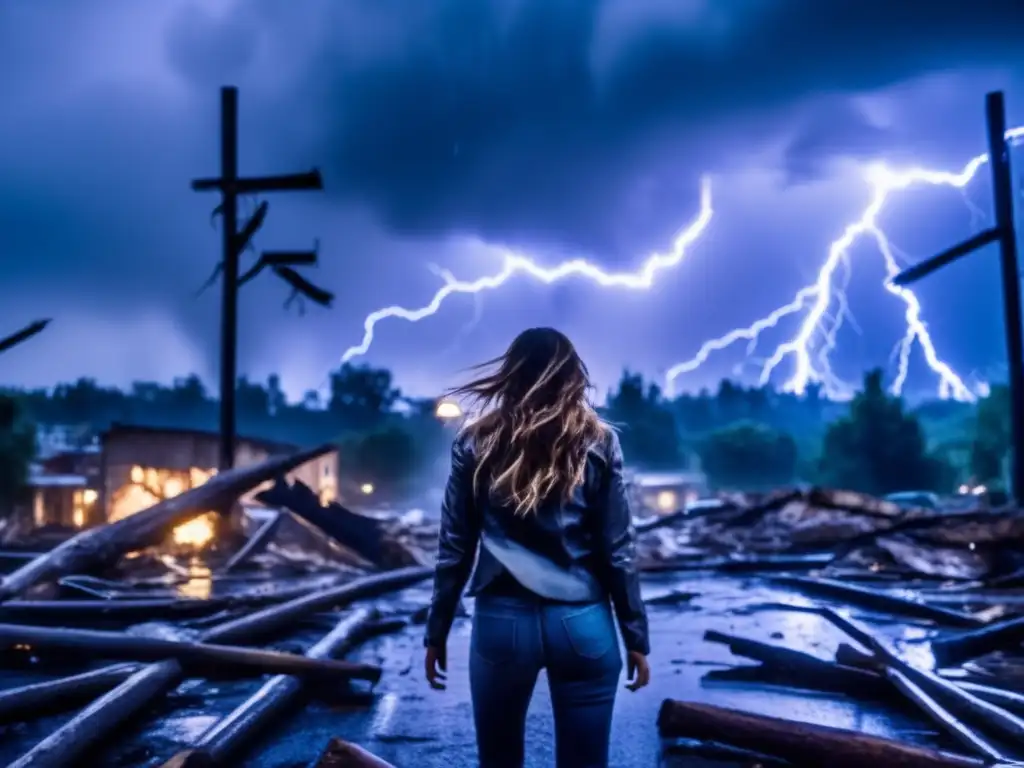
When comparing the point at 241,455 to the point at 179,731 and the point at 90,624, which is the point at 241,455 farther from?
the point at 179,731

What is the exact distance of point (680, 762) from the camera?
4008 millimetres

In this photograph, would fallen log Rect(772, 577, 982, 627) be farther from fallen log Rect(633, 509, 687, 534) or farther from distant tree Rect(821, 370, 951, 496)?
distant tree Rect(821, 370, 951, 496)

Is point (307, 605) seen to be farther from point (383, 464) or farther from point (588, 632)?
point (383, 464)

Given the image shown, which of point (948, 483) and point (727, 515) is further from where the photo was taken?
point (948, 483)

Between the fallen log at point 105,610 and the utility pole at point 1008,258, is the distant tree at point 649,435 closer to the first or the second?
the utility pole at point 1008,258

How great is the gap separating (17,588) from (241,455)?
21595 mm

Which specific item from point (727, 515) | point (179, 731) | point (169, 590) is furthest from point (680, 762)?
point (727, 515)

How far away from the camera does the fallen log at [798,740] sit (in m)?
3.12

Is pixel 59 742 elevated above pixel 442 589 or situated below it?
below

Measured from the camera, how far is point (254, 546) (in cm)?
1331

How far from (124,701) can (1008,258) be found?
556 inches

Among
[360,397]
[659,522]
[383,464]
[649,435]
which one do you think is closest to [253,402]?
[360,397]

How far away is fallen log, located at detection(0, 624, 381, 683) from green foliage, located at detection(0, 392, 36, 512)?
115 feet

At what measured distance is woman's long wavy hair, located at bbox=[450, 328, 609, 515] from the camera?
245cm
